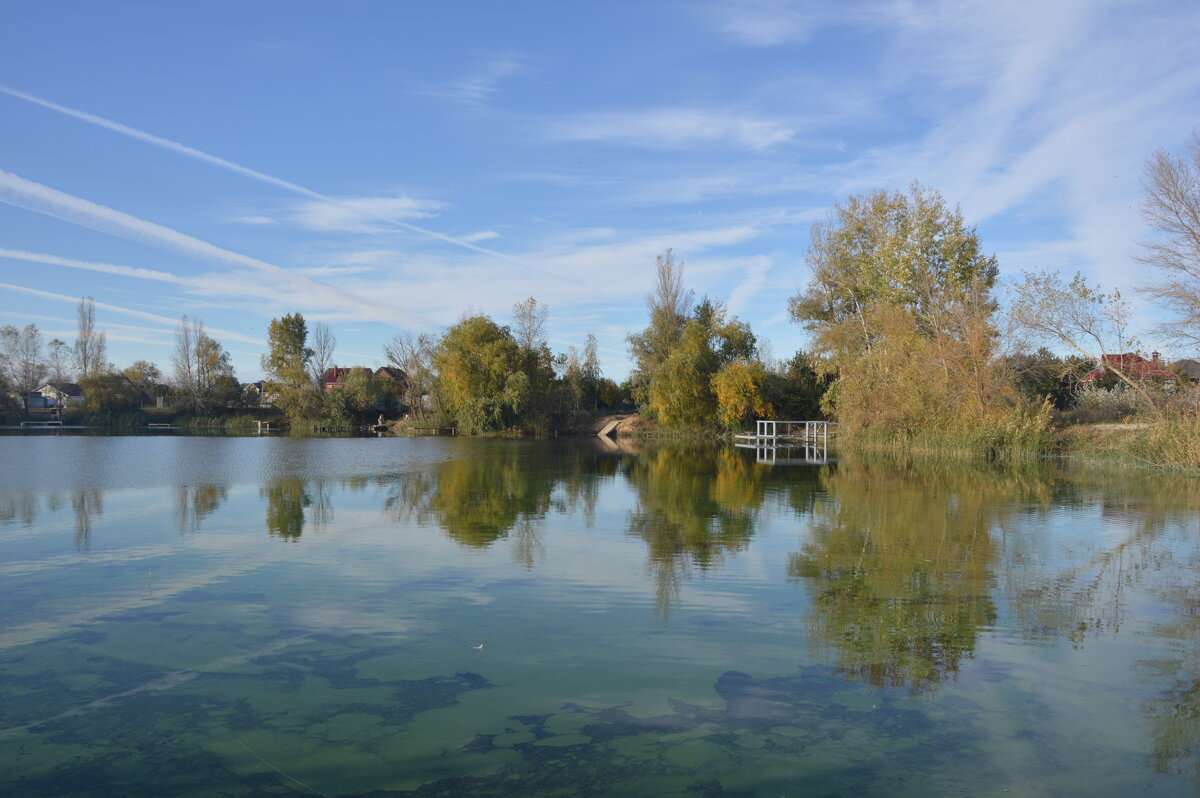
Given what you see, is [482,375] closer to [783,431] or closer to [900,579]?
[783,431]

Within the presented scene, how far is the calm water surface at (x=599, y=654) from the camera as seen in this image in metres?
3.84

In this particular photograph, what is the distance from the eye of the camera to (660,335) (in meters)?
46.1

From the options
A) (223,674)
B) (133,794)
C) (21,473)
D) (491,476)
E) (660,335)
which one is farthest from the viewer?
(660,335)

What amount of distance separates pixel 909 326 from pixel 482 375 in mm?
25718

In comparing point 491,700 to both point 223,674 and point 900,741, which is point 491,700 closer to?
point 223,674

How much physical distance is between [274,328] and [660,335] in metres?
31.6

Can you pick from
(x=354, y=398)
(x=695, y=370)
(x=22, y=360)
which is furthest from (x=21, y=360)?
(x=695, y=370)

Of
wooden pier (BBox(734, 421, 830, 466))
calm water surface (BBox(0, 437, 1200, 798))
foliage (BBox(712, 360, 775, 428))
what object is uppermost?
foliage (BBox(712, 360, 775, 428))

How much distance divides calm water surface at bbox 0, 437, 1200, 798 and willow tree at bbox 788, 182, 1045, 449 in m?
14.1

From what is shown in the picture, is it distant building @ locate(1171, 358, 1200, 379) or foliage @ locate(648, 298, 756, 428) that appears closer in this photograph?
distant building @ locate(1171, 358, 1200, 379)

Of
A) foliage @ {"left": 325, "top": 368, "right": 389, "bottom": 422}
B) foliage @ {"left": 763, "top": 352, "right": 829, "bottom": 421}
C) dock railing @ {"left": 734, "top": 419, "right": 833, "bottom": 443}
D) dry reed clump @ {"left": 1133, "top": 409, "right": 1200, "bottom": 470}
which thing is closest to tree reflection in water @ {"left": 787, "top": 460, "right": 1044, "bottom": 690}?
dry reed clump @ {"left": 1133, "top": 409, "right": 1200, "bottom": 470}

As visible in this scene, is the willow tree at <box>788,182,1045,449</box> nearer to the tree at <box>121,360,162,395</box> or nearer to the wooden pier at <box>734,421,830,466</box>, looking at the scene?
the wooden pier at <box>734,421,830,466</box>

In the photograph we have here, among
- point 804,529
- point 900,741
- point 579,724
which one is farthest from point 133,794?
point 804,529

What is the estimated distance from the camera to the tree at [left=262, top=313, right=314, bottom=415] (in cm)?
5856
